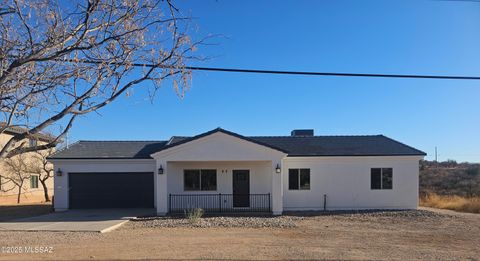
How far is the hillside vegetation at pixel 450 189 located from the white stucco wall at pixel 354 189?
11.4 feet

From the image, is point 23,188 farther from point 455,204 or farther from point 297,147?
point 455,204

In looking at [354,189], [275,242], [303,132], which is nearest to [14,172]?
[303,132]

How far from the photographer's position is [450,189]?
46781 mm

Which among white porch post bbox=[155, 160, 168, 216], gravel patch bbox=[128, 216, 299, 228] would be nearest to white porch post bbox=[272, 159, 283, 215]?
gravel patch bbox=[128, 216, 299, 228]

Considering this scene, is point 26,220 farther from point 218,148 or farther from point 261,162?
point 261,162

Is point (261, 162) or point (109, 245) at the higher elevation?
point (261, 162)

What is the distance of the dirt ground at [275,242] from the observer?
38.1 ft

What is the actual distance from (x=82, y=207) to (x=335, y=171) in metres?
13.4

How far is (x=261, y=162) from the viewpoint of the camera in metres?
24.5

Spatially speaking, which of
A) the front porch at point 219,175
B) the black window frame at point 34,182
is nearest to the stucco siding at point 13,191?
the black window frame at point 34,182

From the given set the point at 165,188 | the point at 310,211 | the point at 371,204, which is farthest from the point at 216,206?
the point at 371,204

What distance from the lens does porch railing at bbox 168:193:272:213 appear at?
23.5 m

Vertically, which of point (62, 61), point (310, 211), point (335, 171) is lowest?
point (310, 211)

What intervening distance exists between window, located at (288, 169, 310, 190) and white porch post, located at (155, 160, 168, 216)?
6385 millimetres
